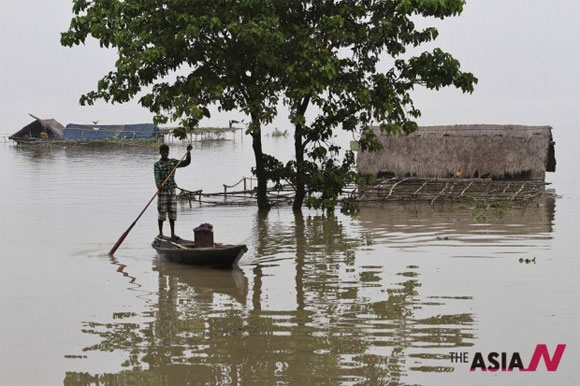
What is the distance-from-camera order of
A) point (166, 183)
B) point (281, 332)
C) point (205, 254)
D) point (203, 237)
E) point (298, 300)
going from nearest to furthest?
point (281, 332) → point (298, 300) → point (205, 254) → point (203, 237) → point (166, 183)

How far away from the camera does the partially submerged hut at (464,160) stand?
2030 cm

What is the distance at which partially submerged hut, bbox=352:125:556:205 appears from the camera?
20.3m

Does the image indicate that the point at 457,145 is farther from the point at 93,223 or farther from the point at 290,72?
the point at 93,223

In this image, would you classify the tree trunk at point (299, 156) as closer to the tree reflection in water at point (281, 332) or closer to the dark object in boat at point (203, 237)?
the tree reflection in water at point (281, 332)

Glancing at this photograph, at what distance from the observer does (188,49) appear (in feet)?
48.1

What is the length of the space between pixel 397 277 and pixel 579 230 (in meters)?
5.91

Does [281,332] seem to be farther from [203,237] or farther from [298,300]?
[203,237]

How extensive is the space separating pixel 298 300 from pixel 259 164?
786 cm

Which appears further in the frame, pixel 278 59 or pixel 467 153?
pixel 467 153

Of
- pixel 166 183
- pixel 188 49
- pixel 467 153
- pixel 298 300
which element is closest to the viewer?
pixel 298 300

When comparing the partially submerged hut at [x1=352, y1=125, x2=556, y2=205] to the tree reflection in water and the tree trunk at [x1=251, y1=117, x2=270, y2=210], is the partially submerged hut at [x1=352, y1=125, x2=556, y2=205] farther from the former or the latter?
the tree reflection in water

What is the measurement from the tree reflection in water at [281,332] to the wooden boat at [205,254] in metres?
0.14

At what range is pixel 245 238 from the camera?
14039 mm

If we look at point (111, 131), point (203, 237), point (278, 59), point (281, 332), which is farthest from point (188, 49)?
point (111, 131)
